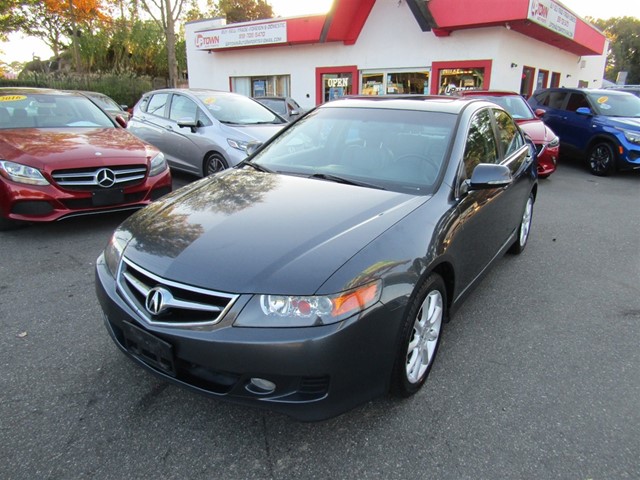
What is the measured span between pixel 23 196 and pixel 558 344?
16.0ft

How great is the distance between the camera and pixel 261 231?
229 centimetres

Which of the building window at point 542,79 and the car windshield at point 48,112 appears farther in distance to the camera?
the building window at point 542,79

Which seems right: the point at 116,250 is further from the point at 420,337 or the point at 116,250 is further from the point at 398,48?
the point at 398,48

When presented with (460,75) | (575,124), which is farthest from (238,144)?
(460,75)

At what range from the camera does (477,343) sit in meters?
3.08

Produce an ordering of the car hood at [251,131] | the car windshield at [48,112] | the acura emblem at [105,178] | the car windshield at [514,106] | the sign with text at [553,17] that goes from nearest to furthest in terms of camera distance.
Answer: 1. the acura emblem at [105,178]
2. the car windshield at [48,112]
3. the car hood at [251,131]
4. the car windshield at [514,106]
5. the sign with text at [553,17]

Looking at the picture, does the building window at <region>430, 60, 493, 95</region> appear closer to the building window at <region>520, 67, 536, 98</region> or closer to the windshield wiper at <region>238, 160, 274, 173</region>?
the building window at <region>520, 67, 536, 98</region>

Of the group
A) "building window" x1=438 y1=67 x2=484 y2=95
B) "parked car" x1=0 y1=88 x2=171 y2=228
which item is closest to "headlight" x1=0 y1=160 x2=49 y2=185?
"parked car" x1=0 y1=88 x2=171 y2=228

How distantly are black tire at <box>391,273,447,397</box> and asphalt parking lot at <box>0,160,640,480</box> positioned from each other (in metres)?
0.15

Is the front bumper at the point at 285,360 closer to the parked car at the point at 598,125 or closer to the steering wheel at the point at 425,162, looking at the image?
the steering wheel at the point at 425,162

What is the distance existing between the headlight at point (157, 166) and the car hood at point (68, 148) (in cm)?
12

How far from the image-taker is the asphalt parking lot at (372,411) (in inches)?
80.6

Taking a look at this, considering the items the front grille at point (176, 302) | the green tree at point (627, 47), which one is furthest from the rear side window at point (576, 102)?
the green tree at point (627, 47)

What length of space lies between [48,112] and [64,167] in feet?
6.32
